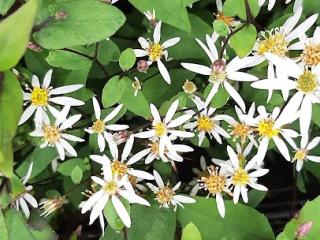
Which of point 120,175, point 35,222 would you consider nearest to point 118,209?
point 120,175

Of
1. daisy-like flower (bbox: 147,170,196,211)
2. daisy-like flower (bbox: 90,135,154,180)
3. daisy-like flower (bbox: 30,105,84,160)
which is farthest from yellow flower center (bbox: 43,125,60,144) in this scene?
daisy-like flower (bbox: 147,170,196,211)

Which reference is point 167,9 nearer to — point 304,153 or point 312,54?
point 312,54

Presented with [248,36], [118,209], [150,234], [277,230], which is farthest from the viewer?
[277,230]

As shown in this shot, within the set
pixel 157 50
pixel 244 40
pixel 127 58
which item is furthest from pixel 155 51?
pixel 244 40

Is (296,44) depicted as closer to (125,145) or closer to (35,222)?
(125,145)

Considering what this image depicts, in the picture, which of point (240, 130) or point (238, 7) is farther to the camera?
point (240, 130)

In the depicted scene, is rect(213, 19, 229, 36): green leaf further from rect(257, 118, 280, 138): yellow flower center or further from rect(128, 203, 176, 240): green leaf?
rect(128, 203, 176, 240): green leaf
